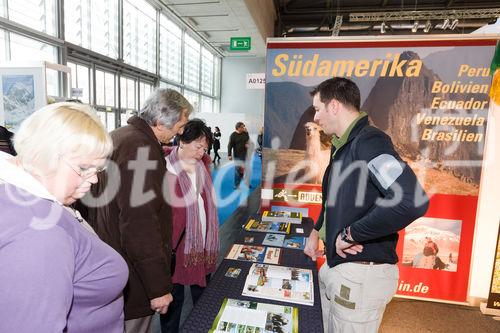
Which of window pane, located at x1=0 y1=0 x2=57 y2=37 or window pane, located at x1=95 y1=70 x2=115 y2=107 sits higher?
window pane, located at x1=0 y1=0 x2=57 y2=37

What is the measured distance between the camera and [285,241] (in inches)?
74.2

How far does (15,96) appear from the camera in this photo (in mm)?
2121

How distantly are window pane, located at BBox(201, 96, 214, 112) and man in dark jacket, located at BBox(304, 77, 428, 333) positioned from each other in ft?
38.1

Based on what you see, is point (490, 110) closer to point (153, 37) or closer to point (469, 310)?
point (469, 310)

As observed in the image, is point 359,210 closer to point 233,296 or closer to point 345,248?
point 345,248

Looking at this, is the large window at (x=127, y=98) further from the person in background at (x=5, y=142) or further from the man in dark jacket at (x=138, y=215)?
the man in dark jacket at (x=138, y=215)

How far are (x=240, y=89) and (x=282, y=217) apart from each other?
12436 millimetres

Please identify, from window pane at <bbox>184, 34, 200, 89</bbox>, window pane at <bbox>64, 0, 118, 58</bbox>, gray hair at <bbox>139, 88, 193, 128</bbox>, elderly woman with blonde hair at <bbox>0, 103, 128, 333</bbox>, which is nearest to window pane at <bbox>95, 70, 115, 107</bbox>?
window pane at <bbox>64, 0, 118, 58</bbox>

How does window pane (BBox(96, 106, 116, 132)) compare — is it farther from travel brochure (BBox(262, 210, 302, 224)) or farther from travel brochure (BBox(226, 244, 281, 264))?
travel brochure (BBox(226, 244, 281, 264))

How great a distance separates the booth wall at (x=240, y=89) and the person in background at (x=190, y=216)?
11.9 meters

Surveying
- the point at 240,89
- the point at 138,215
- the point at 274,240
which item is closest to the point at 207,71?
the point at 240,89

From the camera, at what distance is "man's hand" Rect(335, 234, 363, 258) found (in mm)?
1353

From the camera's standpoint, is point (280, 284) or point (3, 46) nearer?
point (280, 284)

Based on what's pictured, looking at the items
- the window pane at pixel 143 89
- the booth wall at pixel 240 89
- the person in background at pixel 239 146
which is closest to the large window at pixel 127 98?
the window pane at pixel 143 89
